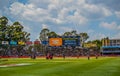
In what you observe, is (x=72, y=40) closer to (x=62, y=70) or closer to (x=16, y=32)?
(x=16, y=32)

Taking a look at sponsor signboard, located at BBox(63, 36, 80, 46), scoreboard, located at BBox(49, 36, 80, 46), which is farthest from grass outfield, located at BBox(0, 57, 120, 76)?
scoreboard, located at BBox(49, 36, 80, 46)

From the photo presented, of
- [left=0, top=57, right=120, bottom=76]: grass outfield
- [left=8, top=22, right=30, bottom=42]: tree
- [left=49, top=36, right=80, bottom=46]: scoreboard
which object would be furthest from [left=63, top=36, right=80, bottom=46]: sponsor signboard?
[left=0, top=57, right=120, bottom=76]: grass outfield

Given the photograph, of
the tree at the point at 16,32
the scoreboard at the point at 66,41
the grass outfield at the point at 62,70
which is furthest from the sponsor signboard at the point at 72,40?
the grass outfield at the point at 62,70

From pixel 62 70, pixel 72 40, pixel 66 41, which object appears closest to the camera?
pixel 62 70

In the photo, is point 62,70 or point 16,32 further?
point 16,32

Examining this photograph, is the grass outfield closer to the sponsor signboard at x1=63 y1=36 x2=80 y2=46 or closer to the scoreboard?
the sponsor signboard at x1=63 y1=36 x2=80 y2=46

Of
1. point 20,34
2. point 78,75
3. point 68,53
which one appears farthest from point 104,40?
point 78,75

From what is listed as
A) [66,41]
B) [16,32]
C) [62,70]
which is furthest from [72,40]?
[62,70]

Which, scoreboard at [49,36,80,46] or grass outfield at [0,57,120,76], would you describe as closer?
grass outfield at [0,57,120,76]

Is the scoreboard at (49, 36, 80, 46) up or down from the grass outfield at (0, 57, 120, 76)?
up

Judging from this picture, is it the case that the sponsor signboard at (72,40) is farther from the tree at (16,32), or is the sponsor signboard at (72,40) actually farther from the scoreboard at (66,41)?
the tree at (16,32)

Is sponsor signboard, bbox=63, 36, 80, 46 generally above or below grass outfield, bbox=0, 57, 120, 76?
above

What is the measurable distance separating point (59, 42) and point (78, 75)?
106 metres

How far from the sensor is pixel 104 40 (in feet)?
649
